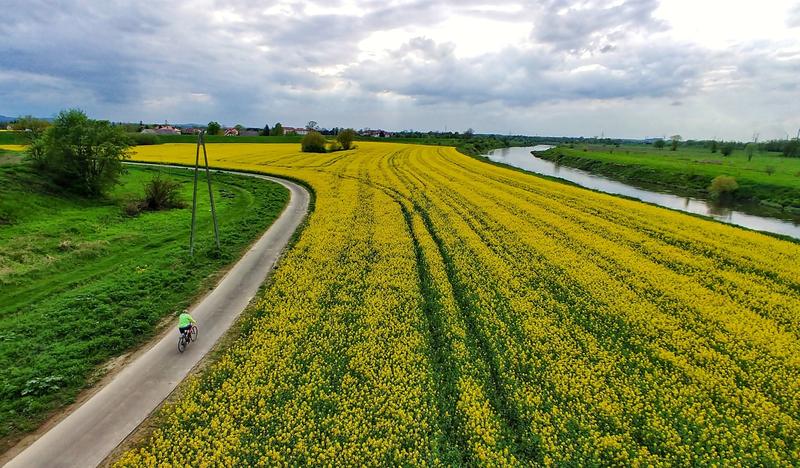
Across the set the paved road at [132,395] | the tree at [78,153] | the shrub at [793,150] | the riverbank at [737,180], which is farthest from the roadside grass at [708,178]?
the tree at [78,153]

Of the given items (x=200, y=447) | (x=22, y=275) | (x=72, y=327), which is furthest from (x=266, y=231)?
(x=200, y=447)

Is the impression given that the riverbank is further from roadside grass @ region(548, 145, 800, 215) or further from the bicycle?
the bicycle

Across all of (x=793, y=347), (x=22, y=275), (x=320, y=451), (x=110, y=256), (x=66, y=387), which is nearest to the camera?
(x=320, y=451)

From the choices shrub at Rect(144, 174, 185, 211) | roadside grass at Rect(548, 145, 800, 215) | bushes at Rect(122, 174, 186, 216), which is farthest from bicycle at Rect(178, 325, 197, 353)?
roadside grass at Rect(548, 145, 800, 215)

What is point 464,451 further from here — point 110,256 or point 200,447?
point 110,256

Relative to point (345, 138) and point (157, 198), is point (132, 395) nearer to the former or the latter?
point (157, 198)

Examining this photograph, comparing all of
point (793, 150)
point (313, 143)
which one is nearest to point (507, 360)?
point (313, 143)
